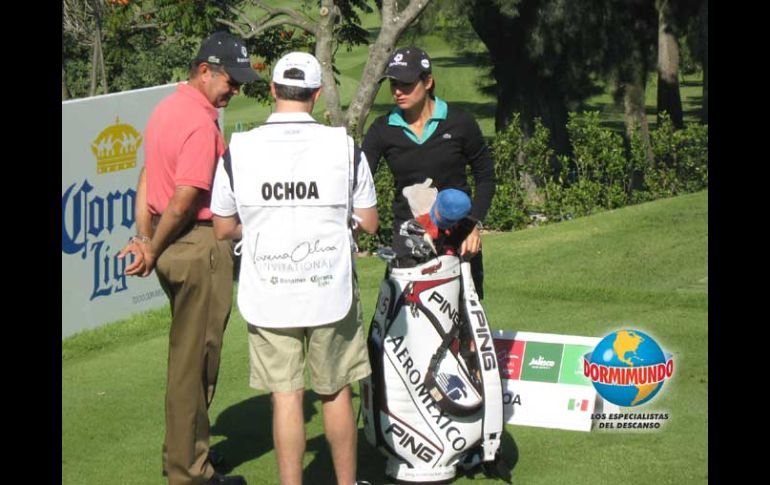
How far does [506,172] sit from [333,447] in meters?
8.59

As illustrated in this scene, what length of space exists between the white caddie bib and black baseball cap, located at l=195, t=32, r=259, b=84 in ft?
1.98

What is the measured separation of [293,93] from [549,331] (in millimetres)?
3696

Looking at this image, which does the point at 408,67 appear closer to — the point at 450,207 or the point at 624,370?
the point at 450,207

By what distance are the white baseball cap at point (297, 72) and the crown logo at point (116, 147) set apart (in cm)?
439

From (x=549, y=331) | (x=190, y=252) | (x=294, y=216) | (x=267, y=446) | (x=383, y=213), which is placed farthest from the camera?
(x=383, y=213)

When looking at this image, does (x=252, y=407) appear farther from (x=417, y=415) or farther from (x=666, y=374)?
(x=666, y=374)

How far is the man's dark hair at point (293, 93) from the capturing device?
16.0ft

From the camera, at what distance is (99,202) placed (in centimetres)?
905

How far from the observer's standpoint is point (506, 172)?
13352 mm

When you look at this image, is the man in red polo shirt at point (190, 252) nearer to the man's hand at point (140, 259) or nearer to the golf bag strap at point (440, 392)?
the man's hand at point (140, 259)

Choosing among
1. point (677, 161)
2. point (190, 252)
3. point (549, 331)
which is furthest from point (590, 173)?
point (190, 252)

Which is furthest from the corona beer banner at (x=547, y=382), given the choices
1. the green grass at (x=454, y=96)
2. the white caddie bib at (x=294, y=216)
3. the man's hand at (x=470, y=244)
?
the green grass at (x=454, y=96)

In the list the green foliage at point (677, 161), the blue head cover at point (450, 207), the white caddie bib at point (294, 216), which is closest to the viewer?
the white caddie bib at point (294, 216)

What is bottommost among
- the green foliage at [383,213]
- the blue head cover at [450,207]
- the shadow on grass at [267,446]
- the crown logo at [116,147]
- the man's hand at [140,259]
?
the shadow on grass at [267,446]
